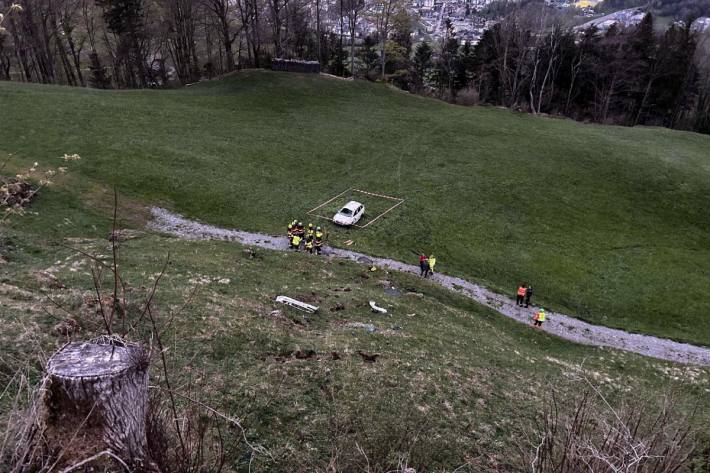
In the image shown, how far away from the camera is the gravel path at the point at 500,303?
80.5 feet

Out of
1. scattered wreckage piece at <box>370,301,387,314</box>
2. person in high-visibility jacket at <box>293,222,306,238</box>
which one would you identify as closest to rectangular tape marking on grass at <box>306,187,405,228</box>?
person in high-visibility jacket at <box>293,222,306,238</box>

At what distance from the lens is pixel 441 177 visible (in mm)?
42375

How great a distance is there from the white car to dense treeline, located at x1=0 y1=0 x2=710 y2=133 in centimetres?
3802

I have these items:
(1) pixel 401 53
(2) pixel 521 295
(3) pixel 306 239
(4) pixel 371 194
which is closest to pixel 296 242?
(3) pixel 306 239

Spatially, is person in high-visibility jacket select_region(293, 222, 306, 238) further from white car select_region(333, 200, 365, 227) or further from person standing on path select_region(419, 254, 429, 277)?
person standing on path select_region(419, 254, 429, 277)

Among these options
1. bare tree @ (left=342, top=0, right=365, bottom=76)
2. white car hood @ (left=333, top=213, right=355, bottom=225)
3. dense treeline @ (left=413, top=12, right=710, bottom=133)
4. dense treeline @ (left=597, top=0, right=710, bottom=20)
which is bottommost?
white car hood @ (left=333, top=213, right=355, bottom=225)

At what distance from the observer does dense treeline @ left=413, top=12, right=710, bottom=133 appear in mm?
67500

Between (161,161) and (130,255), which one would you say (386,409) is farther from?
(161,161)

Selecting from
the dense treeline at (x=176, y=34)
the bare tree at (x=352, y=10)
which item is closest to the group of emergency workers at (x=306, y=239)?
the dense treeline at (x=176, y=34)

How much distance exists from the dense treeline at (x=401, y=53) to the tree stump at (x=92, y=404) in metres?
62.2

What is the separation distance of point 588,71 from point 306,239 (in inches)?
2436

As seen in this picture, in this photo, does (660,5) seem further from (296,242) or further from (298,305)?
(298,305)

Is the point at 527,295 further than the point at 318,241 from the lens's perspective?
No

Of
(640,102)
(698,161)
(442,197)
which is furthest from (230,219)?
(640,102)
